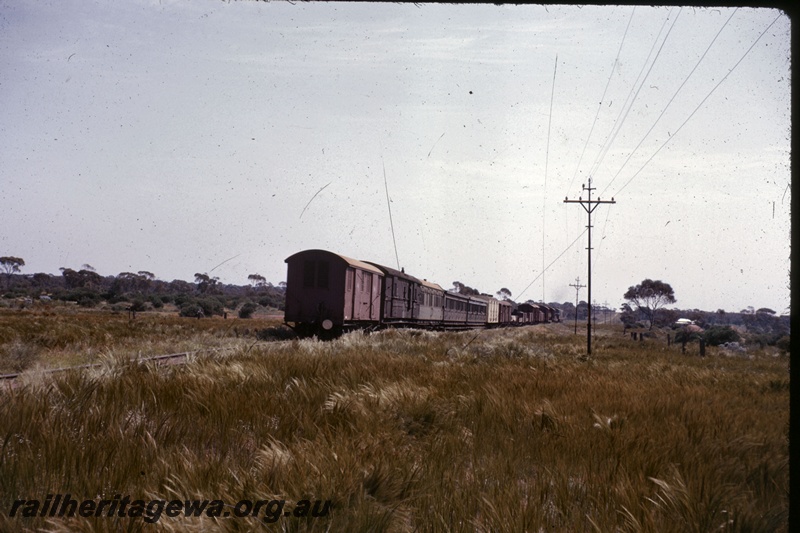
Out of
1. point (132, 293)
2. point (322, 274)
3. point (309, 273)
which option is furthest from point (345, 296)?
point (132, 293)

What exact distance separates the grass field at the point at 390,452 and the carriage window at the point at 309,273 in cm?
1411

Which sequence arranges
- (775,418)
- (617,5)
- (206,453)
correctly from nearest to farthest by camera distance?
(617,5), (206,453), (775,418)

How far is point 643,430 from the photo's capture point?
4.56 meters

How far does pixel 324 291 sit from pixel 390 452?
17251mm

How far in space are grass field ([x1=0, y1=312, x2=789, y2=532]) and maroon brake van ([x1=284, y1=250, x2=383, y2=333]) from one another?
13.5 meters

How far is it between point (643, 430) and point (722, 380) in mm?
6874

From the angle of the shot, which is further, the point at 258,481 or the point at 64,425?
the point at 64,425

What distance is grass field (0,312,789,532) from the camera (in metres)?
2.64

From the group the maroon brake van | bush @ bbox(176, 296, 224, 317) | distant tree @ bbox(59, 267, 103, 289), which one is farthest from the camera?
distant tree @ bbox(59, 267, 103, 289)

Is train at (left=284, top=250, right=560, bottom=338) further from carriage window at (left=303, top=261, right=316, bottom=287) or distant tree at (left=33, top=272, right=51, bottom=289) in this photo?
distant tree at (left=33, top=272, right=51, bottom=289)

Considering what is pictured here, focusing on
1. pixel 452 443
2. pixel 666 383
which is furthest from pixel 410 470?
pixel 666 383

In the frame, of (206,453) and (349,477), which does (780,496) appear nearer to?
(349,477)

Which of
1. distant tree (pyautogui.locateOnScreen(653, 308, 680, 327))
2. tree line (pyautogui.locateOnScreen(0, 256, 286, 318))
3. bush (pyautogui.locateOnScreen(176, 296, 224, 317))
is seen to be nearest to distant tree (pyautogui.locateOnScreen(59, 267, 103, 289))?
tree line (pyautogui.locateOnScreen(0, 256, 286, 318))

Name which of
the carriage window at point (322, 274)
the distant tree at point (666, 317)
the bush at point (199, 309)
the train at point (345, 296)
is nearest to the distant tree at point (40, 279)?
the bush at point (199, 309)
